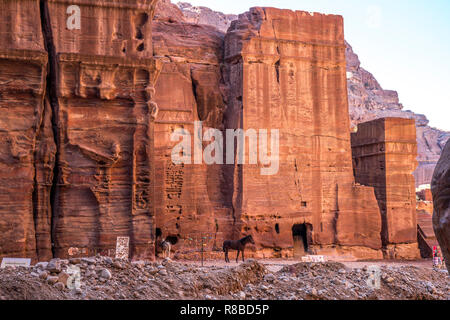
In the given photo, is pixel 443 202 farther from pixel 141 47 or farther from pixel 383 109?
pixel 383 109

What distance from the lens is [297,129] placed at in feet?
67.1

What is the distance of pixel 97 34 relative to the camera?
15.1 meters

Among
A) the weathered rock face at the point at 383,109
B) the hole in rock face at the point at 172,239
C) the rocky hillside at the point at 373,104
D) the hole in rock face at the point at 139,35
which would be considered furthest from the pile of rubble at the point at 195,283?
the weathered rock face at the point at 383,109

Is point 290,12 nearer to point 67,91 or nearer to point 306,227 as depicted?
point 306,227

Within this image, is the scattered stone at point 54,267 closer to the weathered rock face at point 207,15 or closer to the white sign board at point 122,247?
the white sign board at point 122,247

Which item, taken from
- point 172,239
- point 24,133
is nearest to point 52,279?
point 24,133

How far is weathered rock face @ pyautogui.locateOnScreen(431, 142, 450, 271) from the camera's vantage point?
15.4ft

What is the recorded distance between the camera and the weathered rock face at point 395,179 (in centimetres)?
2233

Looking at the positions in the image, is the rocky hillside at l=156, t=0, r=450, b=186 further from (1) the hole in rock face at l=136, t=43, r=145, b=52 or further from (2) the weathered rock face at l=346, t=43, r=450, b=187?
(1) the hole in rock face at l=136, t=43, r=145, b=52

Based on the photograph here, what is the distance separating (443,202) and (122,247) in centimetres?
976

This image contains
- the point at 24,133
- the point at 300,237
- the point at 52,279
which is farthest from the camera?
the point at 300,237

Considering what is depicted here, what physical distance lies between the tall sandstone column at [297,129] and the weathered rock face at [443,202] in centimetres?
1443

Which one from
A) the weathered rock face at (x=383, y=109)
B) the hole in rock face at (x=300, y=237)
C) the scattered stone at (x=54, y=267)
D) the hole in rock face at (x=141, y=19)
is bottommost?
the hole in rock face at (x=300, y=237)

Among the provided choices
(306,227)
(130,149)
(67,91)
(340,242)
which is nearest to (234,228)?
(306,227)
